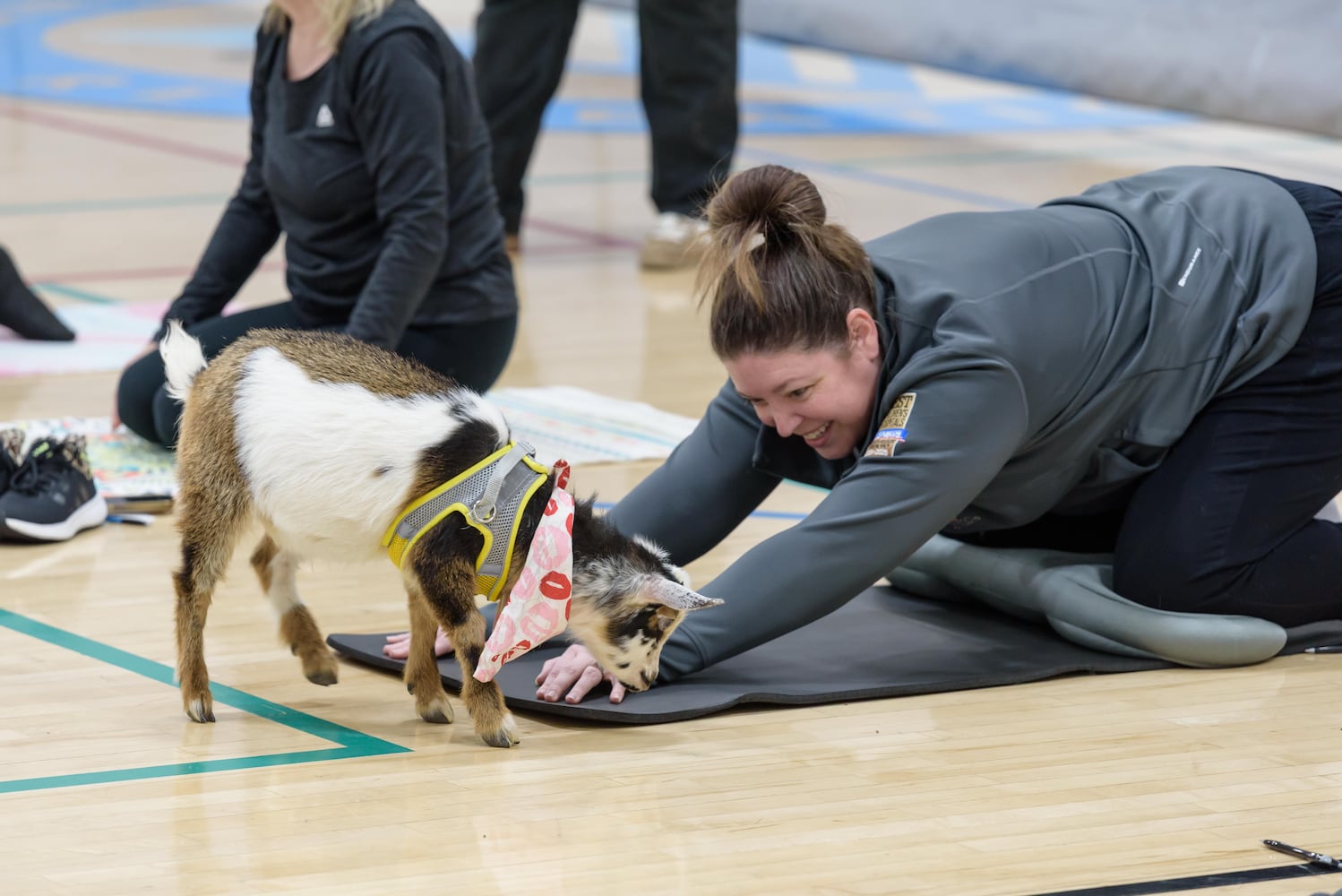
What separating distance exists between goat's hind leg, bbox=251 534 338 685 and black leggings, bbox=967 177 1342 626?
1206mm

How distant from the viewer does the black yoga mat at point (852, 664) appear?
2.71m

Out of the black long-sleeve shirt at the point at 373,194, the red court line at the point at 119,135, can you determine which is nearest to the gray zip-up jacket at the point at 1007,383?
the black long-sleeve shirt at the point at 373,194

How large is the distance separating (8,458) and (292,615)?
1.03 m

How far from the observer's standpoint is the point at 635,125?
9758 mm

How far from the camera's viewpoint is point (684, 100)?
6496 mm

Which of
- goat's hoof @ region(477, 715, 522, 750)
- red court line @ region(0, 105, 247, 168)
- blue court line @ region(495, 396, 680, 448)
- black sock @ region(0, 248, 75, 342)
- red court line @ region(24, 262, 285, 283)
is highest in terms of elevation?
goat's hoof @ region(477, 715, 522, 750)

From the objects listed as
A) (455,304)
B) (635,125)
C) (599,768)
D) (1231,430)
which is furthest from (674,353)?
(635,125)

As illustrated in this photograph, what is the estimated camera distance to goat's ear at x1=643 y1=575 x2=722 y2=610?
254 centimetres

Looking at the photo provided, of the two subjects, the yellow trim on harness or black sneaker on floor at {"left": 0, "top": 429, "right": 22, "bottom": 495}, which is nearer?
the yellow trim on harness

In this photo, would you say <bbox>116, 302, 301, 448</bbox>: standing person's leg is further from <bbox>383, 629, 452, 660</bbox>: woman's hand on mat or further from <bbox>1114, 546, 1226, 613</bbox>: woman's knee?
<bbox>1114, 546, 1226, 613</bbox>: woman's knee

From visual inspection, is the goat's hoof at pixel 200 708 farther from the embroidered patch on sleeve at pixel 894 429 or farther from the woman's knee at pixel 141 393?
the woman's knee at pixel 141 393

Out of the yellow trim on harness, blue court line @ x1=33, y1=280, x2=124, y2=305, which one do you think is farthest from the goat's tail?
blue court line @ x1=33, y1=280, x2=124, y2=305

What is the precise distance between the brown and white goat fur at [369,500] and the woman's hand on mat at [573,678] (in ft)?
0.19

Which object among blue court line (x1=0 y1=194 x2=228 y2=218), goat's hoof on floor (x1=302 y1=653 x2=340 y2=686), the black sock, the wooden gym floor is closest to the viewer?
the wooden gym floor
